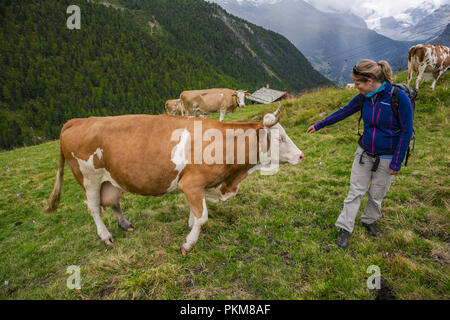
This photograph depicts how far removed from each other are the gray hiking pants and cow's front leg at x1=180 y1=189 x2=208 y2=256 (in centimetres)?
221

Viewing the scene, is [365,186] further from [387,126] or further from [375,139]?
[387,126]

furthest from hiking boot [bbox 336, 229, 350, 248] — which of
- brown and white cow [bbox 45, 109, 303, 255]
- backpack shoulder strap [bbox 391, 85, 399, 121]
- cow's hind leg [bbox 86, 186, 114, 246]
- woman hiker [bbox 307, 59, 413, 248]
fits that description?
cow's hind leg [bbox 86, 186, 114, 246]

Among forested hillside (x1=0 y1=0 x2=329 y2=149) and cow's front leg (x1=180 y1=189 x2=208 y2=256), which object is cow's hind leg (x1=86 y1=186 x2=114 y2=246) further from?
forested hillside (x1=0 y1=0 x2=329 y2=149)

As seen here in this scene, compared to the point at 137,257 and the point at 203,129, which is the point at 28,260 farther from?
the point at 203,129

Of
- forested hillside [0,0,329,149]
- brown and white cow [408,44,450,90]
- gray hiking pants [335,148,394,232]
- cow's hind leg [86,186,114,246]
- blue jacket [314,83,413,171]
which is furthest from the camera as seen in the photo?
forested hillside [0,0,329,149]

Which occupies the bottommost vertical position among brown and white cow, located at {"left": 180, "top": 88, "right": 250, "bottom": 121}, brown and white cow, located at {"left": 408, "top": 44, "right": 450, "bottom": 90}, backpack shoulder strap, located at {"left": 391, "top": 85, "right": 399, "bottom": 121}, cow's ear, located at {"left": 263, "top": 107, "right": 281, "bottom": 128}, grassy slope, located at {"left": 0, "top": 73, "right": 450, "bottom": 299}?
grassy slope, located at {"left": 0, "top": 73, "right": 450, "bottom": 299}

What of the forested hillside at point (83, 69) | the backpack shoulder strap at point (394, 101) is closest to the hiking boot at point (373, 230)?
the backpack shoulder strap at point (394, 101)

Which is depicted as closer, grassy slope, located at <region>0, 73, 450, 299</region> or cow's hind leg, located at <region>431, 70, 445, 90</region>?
grassy slope, located at <region>0, 73, 450, 299</region>

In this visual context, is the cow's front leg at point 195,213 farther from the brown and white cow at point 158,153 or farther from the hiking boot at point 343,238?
the hiking boot at point 343,238

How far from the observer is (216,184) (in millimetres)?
3975

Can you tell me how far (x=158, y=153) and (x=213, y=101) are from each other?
1183cm

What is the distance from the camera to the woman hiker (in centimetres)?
298

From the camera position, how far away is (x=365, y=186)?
350 cm

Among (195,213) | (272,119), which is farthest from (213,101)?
(195,213)
